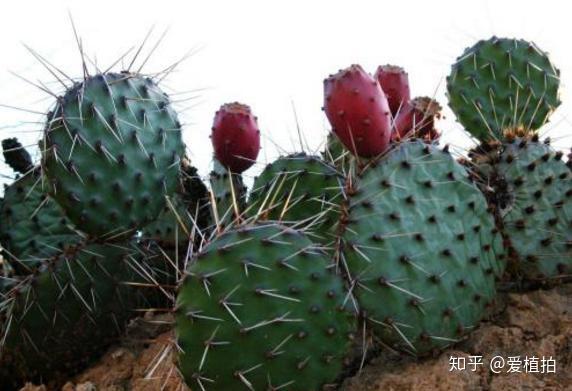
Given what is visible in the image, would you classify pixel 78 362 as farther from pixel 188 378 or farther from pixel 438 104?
pixel 438 104

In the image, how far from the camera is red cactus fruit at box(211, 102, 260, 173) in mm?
2689

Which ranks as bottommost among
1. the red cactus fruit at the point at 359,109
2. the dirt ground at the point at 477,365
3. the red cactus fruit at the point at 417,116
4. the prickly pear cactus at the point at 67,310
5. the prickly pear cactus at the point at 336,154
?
the dirt ground at the point at 477,365

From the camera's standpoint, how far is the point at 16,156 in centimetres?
302

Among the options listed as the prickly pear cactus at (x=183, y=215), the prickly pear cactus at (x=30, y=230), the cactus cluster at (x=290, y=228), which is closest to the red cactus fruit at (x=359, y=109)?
the cactus cluster at (x=290, y=228)

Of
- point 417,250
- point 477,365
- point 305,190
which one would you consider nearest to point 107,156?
point 305,190

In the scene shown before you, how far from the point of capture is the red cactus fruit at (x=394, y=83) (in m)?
2.91

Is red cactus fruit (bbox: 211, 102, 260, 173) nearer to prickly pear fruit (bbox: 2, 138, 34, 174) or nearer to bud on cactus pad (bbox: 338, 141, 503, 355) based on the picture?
bud on cactus pad (bbox: 338, 141, 503, 355)

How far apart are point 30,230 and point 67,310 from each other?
1.20ft

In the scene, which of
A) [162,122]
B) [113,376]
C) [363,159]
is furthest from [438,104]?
[113,376]

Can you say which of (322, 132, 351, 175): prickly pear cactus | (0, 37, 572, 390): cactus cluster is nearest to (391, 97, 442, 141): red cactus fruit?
(0, 37, 572, 390): cactus cluster

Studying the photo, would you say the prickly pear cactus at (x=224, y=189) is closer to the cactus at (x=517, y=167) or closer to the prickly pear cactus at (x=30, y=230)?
the prickly pear cactus at (x=30, y=230)

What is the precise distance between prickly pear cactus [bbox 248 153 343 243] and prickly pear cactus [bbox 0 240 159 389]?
486 mm

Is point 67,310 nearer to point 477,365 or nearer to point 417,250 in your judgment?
point 417,250

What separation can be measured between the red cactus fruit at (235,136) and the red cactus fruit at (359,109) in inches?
18.6
